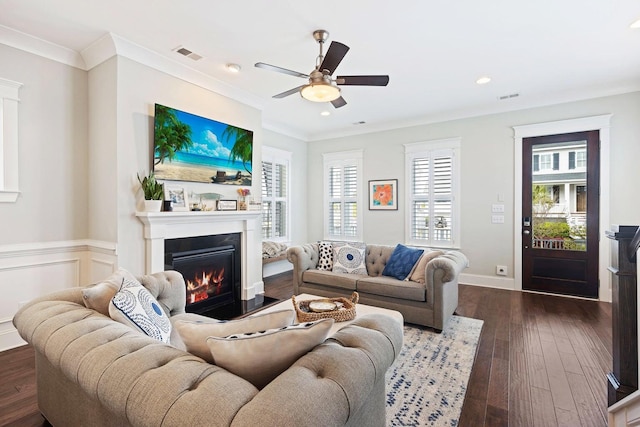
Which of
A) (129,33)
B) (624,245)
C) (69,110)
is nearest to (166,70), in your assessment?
(129,33)

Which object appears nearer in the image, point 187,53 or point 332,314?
point 332,314

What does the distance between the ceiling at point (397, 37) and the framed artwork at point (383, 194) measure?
1.86 metres

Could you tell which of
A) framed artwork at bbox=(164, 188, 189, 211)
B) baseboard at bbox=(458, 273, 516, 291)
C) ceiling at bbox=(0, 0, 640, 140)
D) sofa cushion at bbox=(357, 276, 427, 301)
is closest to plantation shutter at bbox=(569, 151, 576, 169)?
ceiling at bbox=(0, 0, 640, 140)

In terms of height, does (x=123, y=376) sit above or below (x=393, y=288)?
above

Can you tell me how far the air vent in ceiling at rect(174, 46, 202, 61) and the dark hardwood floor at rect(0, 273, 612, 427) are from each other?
309 cm

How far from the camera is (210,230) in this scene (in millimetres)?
3807

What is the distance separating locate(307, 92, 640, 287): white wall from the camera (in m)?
4.01

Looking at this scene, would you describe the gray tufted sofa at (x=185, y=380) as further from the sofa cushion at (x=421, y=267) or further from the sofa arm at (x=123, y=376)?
the sofa cushion at (x=421, y=267)

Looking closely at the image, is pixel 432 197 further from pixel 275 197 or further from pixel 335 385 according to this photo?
pixel 335 385

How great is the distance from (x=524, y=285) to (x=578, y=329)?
1474 millimetres

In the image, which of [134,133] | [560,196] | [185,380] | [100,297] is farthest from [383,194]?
[185,380]

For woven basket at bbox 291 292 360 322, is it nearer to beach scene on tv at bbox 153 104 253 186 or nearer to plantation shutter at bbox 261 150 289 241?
beach scene on tv at bbox 153 104 253 186

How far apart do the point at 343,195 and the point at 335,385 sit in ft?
18.2

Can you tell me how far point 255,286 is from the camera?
4.43m
